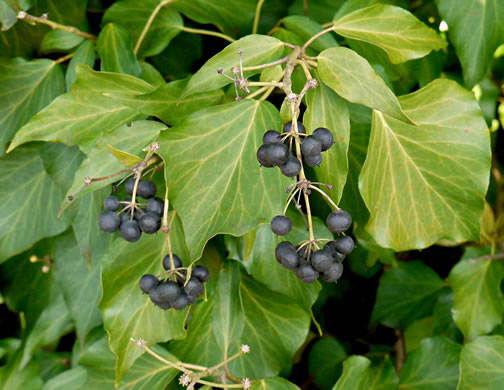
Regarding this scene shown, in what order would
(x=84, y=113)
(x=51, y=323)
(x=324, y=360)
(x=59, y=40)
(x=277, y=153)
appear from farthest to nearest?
(x=324, y=360) < (x=51, y=323) < (x=59, y=40) < (x=84, y=113) < (x=277, y=153)

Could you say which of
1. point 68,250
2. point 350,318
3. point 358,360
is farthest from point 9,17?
point 350,318

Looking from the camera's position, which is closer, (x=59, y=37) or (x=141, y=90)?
(x=141, y=90)

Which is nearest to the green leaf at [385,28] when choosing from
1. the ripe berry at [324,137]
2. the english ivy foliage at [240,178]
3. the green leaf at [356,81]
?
the english ivy foliage at [240,178]

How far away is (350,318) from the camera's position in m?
1.64

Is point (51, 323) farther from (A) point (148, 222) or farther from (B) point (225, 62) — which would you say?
(B) point (225, 62)

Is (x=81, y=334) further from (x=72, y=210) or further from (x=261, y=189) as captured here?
(x=261, y=189)

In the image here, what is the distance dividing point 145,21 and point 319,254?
0.72 m

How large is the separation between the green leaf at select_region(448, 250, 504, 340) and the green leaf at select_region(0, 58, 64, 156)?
1.10m

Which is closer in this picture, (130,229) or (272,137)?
(272,137)

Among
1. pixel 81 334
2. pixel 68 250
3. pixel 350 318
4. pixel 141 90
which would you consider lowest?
pixel 350 318

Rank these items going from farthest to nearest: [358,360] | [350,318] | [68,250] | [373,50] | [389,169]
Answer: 1. [350,318]
2. [68,250]
3. [358,360]
4. [373,50]
5. [389,169]

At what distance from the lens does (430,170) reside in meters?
0.83

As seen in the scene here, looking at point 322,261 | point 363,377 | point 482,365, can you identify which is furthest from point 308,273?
point 482,365

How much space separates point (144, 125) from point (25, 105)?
A: 16.2 inches
